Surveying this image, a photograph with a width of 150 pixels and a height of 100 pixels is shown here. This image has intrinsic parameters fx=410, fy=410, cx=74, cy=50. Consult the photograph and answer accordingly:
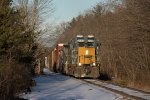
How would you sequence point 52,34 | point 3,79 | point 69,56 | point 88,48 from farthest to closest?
1. point 52,34
2. point 69,56
3. point 88,48
4. point 3,79

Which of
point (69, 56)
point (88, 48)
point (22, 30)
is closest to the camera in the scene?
point (22, 30)

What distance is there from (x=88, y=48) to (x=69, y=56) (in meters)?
4.88

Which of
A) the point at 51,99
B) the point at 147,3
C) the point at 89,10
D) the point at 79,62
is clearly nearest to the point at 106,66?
the point at 79,62

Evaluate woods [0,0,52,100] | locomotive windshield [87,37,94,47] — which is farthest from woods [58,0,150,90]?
woods [0,0,52,100]

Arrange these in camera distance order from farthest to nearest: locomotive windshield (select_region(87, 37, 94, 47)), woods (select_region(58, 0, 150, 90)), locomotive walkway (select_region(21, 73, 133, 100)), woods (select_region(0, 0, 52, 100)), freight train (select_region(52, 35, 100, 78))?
locomotive windshield (select_region(87, 37, 94, 47)) → freight train (select_region(52, 35, 100, 78)) → woods (select_region(58, 0, 150, 90)) → locomotive walkway (select_region(21, 73, 133, 100)) → woods (select_region(0, 0, 52, 100))

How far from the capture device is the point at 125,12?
29.7 m

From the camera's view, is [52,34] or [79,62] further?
[52,34]

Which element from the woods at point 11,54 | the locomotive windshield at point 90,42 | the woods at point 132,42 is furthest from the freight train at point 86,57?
the woods at point 11,54

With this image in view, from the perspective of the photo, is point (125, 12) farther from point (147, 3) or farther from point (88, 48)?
point (88, 48)

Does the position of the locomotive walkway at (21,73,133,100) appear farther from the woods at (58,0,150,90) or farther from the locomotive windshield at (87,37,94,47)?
the locomotive windshield at (87,37,94,47)

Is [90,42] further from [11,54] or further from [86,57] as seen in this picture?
[11,54]

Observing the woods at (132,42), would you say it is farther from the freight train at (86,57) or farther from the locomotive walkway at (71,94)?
the locomotive walkway at (71,94)

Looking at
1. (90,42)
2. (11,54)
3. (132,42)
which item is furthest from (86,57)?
(11,54)

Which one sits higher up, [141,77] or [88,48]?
[88,48]
